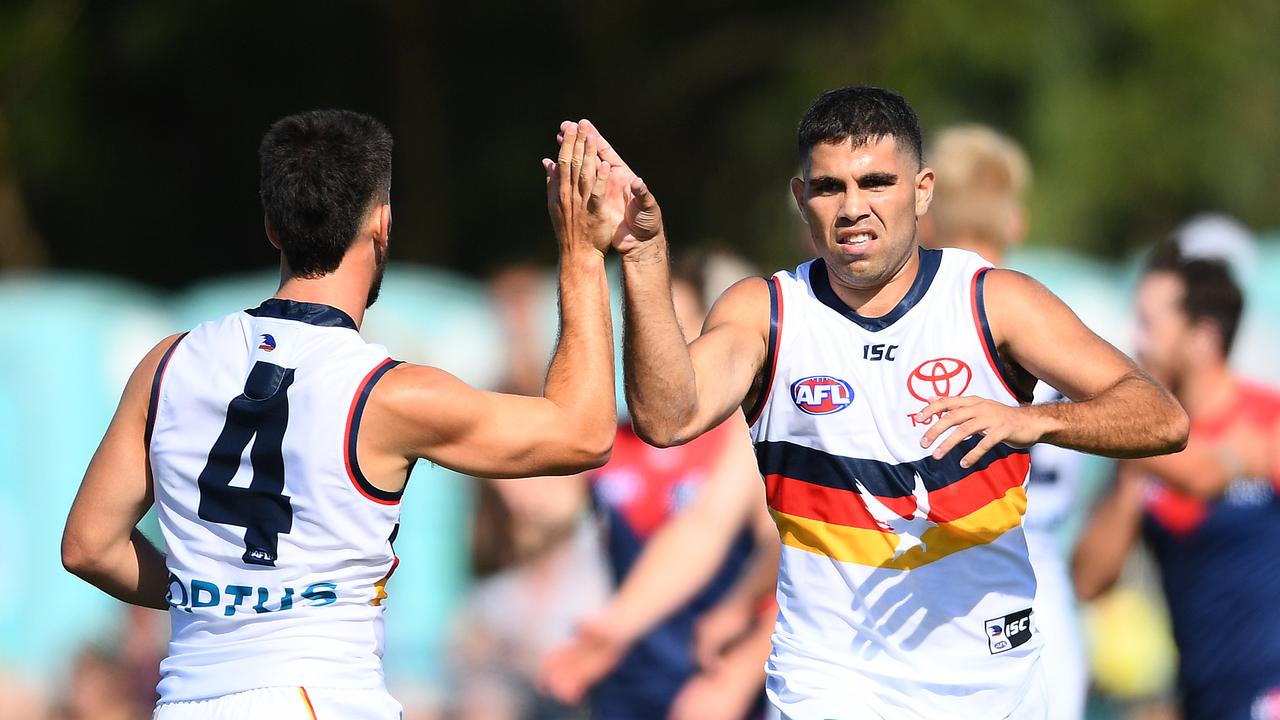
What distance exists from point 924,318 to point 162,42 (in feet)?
39.0

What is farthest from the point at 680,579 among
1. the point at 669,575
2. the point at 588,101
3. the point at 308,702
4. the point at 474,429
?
the point at 588,101

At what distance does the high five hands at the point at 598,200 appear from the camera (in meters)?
3.95

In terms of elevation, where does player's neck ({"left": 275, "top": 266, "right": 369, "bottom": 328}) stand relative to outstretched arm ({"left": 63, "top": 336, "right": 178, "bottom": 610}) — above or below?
above

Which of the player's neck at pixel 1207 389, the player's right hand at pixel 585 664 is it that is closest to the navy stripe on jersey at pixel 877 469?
the player's right hand at pixel 585 664

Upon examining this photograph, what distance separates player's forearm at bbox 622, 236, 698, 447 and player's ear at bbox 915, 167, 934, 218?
832 millimetres

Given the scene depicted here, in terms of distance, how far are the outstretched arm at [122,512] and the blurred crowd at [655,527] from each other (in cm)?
244

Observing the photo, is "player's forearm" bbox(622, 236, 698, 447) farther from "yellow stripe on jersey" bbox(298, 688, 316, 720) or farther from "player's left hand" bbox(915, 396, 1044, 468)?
"yellow stripe on jersey" bbox(298, 688, 316, 720)

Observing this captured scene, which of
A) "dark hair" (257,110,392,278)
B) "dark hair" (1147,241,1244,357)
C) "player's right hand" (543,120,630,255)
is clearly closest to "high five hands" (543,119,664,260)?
"player's right hand" (543,120,630,255)

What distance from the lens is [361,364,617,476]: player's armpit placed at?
3.59m

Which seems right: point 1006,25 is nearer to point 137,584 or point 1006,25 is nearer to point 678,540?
point 678,540

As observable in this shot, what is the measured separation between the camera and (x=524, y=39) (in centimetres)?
1488

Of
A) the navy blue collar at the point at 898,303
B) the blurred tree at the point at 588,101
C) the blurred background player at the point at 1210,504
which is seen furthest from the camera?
the blurred tree at the point at 588,101

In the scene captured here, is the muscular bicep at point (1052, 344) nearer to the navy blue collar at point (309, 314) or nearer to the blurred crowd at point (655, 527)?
the navy blue collar at point (309, 314)

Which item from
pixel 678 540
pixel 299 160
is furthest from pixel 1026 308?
pixel 678 540
